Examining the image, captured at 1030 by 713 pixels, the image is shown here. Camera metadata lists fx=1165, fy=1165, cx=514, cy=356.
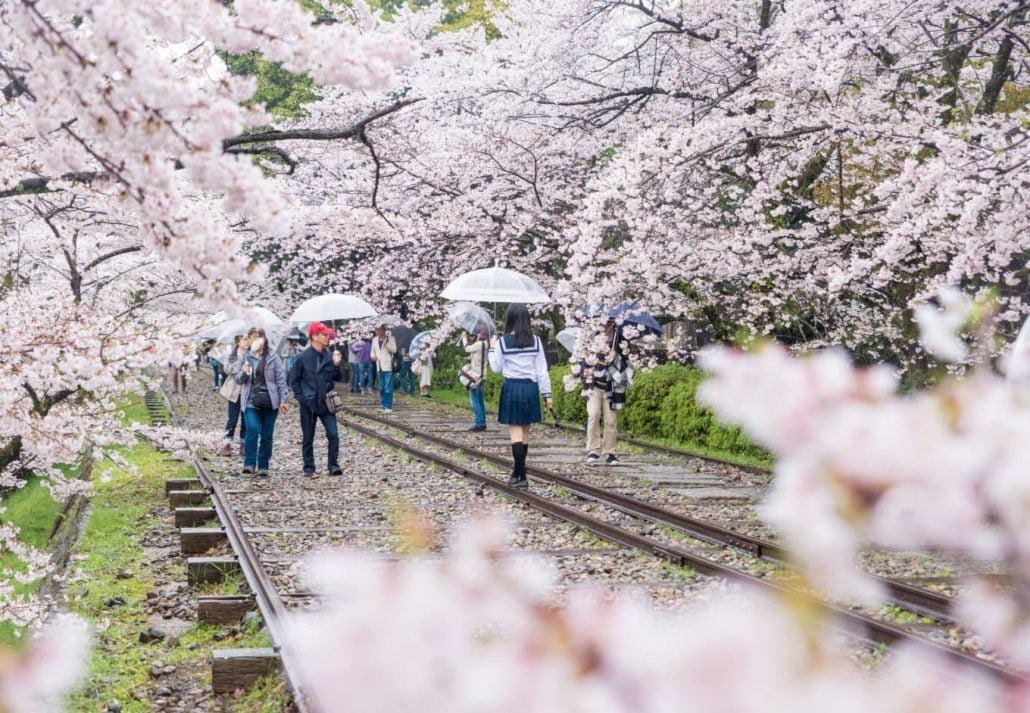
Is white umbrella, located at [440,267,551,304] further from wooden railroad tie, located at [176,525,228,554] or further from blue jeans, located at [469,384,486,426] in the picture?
wooden railroad tie, located at [176,525,228,554]

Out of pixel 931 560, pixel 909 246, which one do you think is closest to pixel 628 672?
pixel 931 560

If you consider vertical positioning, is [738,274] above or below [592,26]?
below

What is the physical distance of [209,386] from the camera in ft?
128

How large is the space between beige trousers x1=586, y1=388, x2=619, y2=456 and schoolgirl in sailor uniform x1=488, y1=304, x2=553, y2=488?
2.66 metres

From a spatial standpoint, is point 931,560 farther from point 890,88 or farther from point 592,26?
point 592,26

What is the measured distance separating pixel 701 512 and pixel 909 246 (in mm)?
3261

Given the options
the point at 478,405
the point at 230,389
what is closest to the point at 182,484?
the point at 230,389

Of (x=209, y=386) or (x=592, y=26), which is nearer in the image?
(x=592, y=26)

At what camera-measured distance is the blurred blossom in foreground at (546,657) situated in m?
0.88

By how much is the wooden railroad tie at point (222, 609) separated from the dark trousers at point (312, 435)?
261 inches

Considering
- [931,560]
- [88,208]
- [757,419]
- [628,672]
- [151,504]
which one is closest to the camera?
[628,672]

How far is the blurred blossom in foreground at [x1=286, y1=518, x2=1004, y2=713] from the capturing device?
2.89 ft

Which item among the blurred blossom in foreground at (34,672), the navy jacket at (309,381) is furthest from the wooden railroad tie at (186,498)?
the blurred blossom in foreground at (34,672)

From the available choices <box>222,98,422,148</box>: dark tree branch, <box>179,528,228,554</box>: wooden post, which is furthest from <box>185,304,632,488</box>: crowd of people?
<box>222,98,422,148</box>: dark tree branch
